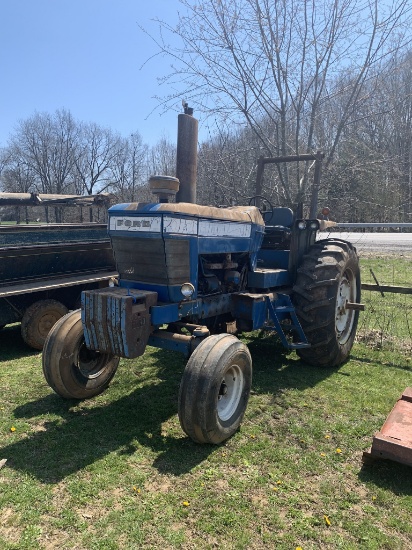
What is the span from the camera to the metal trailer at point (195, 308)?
11.3 ft

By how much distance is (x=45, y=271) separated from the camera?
6.62 meters

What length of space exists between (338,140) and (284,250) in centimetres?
228

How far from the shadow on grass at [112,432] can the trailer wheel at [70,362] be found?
0.59ft

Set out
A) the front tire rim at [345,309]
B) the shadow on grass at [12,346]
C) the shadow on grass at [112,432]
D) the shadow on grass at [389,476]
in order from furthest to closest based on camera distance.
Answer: the shadow on grass at [12,346], the front tire rim at [345,309], the shadow on grass at [112,432], the shadow on grass at [389,476]

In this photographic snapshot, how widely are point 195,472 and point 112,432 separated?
2.96 feet

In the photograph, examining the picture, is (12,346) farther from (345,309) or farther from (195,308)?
(345,309)

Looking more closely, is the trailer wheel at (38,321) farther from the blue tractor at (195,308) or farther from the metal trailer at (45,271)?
the blue tractor at (195,308)

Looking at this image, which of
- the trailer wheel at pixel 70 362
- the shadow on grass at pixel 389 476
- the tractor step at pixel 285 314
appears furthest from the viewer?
the tractor step at pixel 285 314

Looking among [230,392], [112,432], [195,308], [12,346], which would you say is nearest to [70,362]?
[112,432]

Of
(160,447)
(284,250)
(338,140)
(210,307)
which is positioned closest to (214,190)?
(338,140)

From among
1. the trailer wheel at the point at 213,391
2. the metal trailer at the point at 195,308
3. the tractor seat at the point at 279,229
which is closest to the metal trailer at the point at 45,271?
the metal trailer at the point at 195,308

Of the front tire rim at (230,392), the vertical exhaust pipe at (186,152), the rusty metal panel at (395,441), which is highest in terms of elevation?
the vertical exhaust pipe at (186,152)

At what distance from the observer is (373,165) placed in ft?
23.0

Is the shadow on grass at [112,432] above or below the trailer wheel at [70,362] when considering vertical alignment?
below
